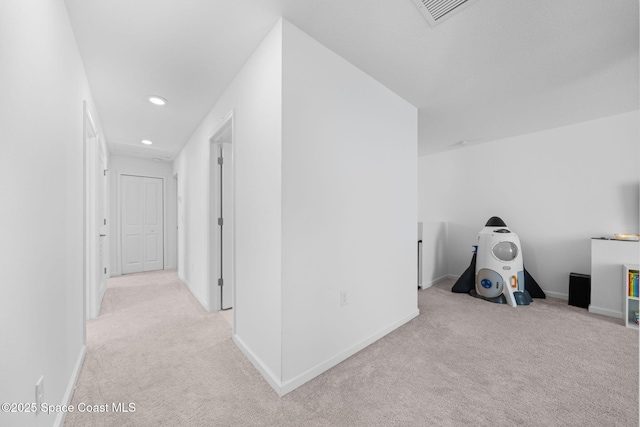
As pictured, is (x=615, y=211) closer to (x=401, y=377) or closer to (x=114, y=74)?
(x=401, y=377)

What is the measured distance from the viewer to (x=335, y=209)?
1876mm

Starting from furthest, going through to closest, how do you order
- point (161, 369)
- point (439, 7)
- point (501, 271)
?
1. point (501, 271)
2. point (161, 369)
3. point (439, 7)

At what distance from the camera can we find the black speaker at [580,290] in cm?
299

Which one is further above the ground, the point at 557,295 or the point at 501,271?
the point at 501,271

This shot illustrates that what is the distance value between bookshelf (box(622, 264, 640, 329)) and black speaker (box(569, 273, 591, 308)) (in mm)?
417

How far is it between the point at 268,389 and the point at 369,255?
1.23 m

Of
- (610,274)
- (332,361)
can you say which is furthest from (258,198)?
(610,274)

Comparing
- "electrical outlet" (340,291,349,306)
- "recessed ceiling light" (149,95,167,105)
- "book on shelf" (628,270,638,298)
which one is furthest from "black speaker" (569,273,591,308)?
"recessed ceiling light" (149,95,167,105)

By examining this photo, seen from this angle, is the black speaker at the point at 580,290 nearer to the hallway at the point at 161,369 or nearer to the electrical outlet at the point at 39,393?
the hallway at the point at 161,369

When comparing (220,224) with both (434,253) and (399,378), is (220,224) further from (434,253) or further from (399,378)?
(434,253)

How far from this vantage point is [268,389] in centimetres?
158

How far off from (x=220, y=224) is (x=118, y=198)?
131 inches

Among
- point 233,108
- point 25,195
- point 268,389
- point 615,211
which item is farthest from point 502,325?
point 25,195

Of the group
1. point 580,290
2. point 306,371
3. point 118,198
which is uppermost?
point 118,198
